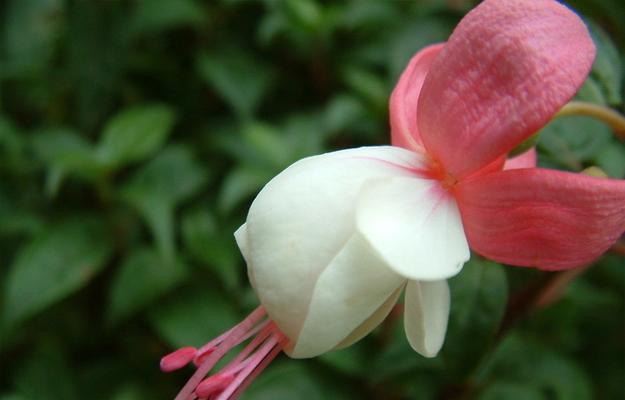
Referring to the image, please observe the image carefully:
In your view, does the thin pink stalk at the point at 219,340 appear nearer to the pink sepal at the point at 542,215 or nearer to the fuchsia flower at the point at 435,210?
the fuchsia flower at the point at 435,210

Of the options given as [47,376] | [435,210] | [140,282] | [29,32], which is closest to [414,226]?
[435,210]

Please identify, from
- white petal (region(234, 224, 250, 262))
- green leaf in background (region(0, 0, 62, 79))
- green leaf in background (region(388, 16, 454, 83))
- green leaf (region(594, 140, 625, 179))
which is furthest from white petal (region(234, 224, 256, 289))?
green leaf in background (region(0, 0, 62, 79))

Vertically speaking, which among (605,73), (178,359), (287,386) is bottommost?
(287,386)

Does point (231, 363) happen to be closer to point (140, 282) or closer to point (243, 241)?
point (243, 241)

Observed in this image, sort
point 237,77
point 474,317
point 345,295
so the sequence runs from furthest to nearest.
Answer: point 237,77 → point 474,317 → point 345,295

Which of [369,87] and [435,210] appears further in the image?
[369,87]

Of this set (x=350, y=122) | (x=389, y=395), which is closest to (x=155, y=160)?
(x=350, y=122)

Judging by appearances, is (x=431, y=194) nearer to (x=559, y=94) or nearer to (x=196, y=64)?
(x=559, y=94)
